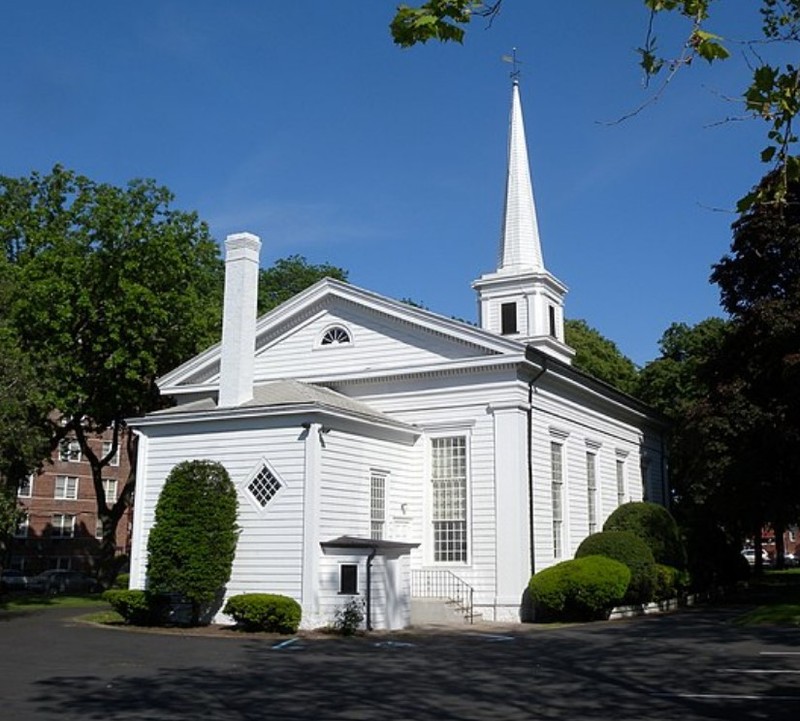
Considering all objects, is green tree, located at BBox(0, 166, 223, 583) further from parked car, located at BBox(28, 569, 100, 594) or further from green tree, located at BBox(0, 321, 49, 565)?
parked car, located at BBox(28, 569, 100, 594)

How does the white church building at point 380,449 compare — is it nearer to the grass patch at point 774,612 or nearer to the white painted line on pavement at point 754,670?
the grass patch at point 774,612

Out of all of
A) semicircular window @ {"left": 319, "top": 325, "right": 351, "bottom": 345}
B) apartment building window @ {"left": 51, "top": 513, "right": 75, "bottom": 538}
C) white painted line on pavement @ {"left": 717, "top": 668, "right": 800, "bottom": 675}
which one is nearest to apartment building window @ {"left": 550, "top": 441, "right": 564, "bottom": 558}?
semicircular window @ {"left": 319, "top": 325, "right": 351, "bottom": 345}

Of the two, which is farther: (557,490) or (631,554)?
(557,490)

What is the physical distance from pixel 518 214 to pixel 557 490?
11399 mm

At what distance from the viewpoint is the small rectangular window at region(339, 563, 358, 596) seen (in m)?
22.2

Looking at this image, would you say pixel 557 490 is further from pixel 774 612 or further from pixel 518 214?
pixel 518 214

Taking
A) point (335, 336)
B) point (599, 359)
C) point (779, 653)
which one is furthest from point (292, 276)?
point (779, 653)

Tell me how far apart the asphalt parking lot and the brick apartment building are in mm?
43813

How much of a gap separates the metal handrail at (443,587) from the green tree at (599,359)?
3150cm

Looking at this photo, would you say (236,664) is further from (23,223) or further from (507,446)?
(23,223)

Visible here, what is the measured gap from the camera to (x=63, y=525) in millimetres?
64000

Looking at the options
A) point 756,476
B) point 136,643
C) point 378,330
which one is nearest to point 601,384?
point 756,476

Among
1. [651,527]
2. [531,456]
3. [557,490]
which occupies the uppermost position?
[531,456]

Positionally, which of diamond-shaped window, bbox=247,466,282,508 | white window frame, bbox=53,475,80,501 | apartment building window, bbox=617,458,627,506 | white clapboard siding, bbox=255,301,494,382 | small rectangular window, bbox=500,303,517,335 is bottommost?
diamond-shaped window, bbox=247,466,282,508
